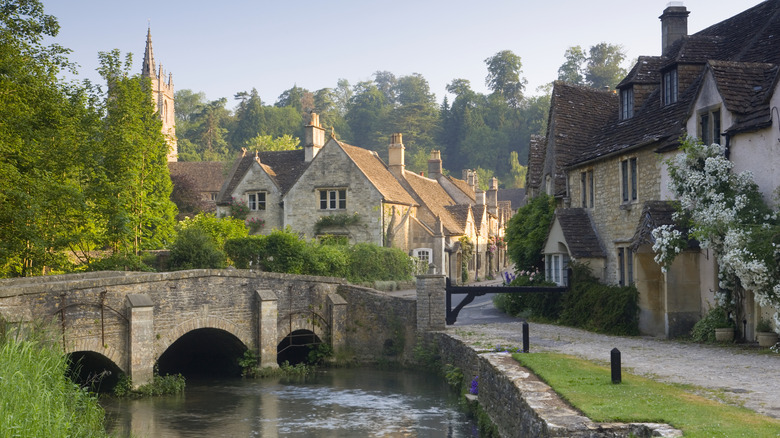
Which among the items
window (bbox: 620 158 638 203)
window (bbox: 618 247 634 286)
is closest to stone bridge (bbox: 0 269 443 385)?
window (bbox: 618 247 634 286)

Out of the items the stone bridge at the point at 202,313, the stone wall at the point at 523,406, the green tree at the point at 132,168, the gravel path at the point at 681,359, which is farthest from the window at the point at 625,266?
the green tree at the point at 132,168

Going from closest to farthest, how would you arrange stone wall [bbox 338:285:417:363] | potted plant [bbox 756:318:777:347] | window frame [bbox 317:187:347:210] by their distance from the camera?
potted plant [bbox 756:318:777:347]
stone wall [bbox 338:285:417:363]
window frame [bbox 317:187:347:210]

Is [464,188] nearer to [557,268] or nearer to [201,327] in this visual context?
[557,268]

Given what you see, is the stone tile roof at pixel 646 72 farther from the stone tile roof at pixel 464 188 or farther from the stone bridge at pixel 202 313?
the stone tile roof at pixel 464 188

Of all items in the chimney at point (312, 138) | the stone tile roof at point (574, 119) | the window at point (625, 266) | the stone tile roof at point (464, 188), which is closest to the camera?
the window at point (625, 266)

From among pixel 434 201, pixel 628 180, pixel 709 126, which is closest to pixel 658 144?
pixel 628 180

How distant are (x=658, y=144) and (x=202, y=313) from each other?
13.6 m

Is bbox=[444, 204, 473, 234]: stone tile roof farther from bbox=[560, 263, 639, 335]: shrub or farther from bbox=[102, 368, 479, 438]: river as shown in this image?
bbox=[102, 368, 479, 438]: river

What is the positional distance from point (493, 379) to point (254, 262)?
18.7 m

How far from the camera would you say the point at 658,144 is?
69.9 ft

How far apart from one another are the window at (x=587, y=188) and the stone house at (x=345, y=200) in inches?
653

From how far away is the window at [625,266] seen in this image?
22.7 m

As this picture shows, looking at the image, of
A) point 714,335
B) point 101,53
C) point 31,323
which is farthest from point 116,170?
point 714,335

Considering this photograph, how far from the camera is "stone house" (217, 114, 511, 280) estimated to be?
41969 millimetres
